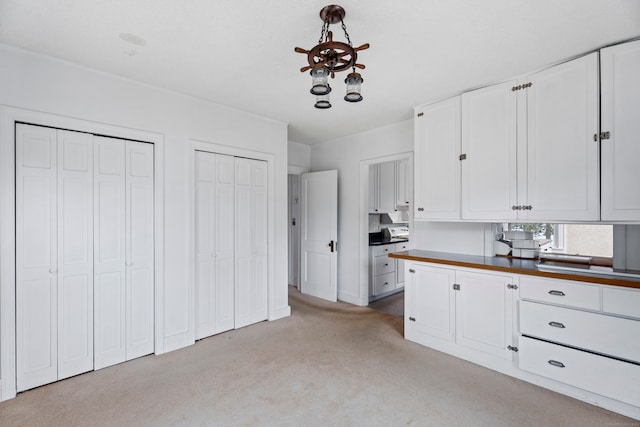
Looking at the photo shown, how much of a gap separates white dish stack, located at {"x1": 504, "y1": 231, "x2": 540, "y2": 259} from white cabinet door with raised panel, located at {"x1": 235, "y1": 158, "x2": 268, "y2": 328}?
2.76 meters

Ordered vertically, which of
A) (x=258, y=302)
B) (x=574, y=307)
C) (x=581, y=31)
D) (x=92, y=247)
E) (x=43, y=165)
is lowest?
(x=258, y=302)

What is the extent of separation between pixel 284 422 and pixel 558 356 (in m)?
2.09

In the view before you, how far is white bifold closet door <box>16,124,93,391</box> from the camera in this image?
229 cm

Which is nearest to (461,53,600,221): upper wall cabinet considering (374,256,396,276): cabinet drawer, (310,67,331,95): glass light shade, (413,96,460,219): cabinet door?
(413,96,460,219): cabinet door

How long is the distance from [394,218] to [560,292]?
11.0ft

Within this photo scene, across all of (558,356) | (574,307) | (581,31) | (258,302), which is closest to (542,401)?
(558,356)

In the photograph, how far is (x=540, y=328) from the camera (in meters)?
2.36

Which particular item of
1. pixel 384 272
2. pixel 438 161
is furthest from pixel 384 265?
pixel 438 161

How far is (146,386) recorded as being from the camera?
2375 mm

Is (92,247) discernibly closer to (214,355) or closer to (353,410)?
(214,355)

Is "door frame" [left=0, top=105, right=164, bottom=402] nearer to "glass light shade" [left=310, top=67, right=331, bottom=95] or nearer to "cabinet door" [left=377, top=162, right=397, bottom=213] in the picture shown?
"glass light shade" [left=310, top=67, right=331, bottom=95]

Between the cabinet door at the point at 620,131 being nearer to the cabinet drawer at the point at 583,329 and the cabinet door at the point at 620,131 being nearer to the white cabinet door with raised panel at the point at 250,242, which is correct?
the cabinet drawer at the point at 583,329

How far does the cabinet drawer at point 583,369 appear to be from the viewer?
1.99 m

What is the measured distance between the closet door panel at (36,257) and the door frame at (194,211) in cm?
106
